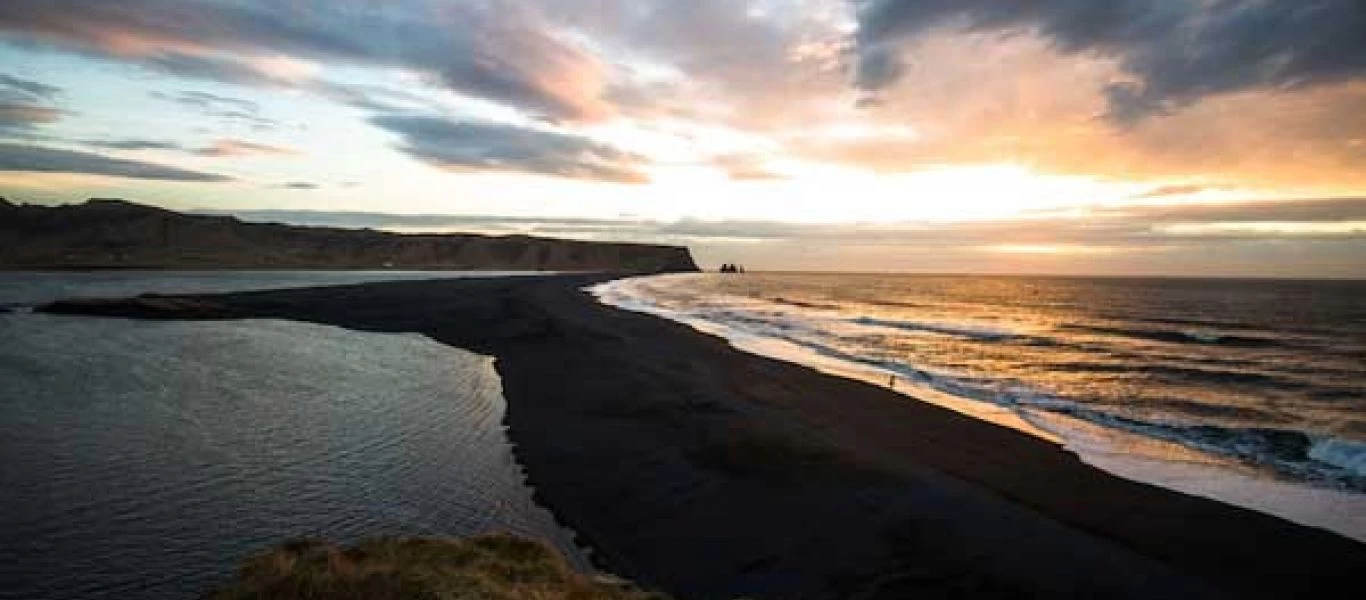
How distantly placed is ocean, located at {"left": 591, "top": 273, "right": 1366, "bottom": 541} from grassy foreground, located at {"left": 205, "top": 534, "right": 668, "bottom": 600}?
1286cm

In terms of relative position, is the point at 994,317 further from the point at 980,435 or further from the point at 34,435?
the point at 34,435

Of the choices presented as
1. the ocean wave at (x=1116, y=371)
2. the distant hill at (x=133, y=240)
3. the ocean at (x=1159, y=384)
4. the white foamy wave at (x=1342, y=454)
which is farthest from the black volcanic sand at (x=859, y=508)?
the distant hill at (x=133, y=240)

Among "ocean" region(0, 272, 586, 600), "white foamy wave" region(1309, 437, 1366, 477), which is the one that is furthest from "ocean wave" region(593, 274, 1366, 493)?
"ocean" region(0, 272, 586, 600)

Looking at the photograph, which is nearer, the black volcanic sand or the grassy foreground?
the grassy foreground

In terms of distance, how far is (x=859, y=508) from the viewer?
13.0 meters

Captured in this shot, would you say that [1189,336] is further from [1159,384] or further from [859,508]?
[859,508]

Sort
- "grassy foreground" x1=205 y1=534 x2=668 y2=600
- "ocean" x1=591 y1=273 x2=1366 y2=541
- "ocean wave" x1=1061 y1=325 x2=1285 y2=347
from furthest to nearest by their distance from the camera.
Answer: "ocean wave" x1=1061 y1=325 x2=1285 y2=347, "ocean" x1=591 y1=273 x2=1366 y2=541, "grassy foreground" x1=205 y1=534 x2=668 y2=600

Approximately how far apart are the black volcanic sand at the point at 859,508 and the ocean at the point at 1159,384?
2.20 metres

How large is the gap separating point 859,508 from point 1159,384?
23650mm

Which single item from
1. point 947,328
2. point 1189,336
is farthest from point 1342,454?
point 947,328

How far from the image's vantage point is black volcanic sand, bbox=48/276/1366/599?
34.3ft

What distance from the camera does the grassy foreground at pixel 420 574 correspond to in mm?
6480

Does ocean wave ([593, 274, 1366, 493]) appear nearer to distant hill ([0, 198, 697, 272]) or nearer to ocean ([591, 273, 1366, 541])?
ocean ([591, 273, 1366, 541])

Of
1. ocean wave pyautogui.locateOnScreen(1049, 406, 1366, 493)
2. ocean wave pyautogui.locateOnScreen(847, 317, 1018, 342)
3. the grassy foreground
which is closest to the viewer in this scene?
the grassy foreground
